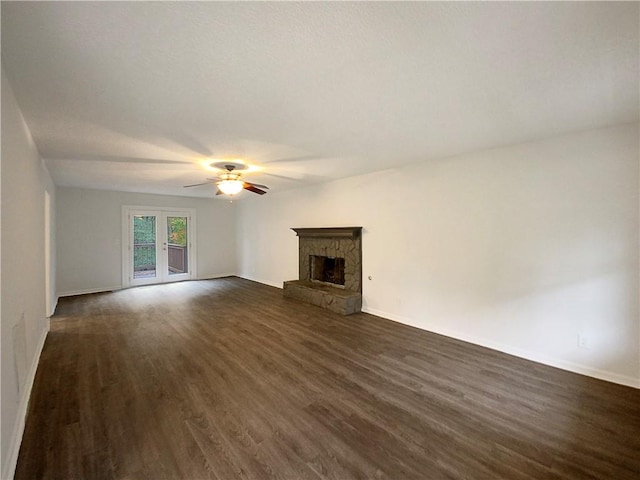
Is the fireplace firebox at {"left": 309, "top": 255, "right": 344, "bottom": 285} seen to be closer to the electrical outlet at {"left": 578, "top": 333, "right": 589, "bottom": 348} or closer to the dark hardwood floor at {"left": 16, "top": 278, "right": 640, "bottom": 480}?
the dark hardwood floor at {"left": 16, "top": 278, "right": 640, "bottom": 480}

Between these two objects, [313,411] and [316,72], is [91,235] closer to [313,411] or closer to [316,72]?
[313,411]

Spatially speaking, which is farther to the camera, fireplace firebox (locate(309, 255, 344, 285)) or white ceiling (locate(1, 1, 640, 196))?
fireplace firebox (locate(309, 255, 344, 285))

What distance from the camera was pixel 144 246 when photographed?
7492 millimetres

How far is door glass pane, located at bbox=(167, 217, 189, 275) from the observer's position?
792 centimetres

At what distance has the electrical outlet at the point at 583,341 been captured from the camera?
9.46 ft

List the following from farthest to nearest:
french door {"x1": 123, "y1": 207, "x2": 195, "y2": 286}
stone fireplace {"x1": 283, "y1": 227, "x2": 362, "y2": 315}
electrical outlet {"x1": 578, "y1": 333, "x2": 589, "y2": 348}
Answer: french door {"x1": 123, "y1": 207, "x2": 195, "y2": 286} → stone fireplace {"x1": 283, "y1": 227, "x2": 362, "y2": 315} → electrical outlet {"x1": 578, "y1": 333, "x2": 589, "y2": 348}

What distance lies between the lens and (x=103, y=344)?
3643 millimetres

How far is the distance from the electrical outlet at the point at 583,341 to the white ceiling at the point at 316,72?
206 cm

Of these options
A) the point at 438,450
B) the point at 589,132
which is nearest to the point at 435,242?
the point at 589,132

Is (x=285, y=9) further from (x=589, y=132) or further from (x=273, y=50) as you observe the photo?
(x=589, y=132)

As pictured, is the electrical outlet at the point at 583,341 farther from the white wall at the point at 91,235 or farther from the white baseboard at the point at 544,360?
the white wall at the point at 91,235

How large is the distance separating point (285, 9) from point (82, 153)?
359cm

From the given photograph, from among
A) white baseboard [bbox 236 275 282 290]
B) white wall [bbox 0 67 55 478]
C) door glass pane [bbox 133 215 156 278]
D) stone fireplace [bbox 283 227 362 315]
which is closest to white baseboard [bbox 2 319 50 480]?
white wall [bbox 0 67 55 478]

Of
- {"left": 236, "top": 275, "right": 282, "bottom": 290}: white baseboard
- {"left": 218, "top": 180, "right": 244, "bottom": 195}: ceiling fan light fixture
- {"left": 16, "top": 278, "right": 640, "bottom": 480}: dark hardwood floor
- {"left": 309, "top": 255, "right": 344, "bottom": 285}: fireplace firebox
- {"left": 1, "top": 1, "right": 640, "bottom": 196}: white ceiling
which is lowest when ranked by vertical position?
{"left": 16, "top": 278, "right": 640, "bottom": 480}: dark hardwood floor
